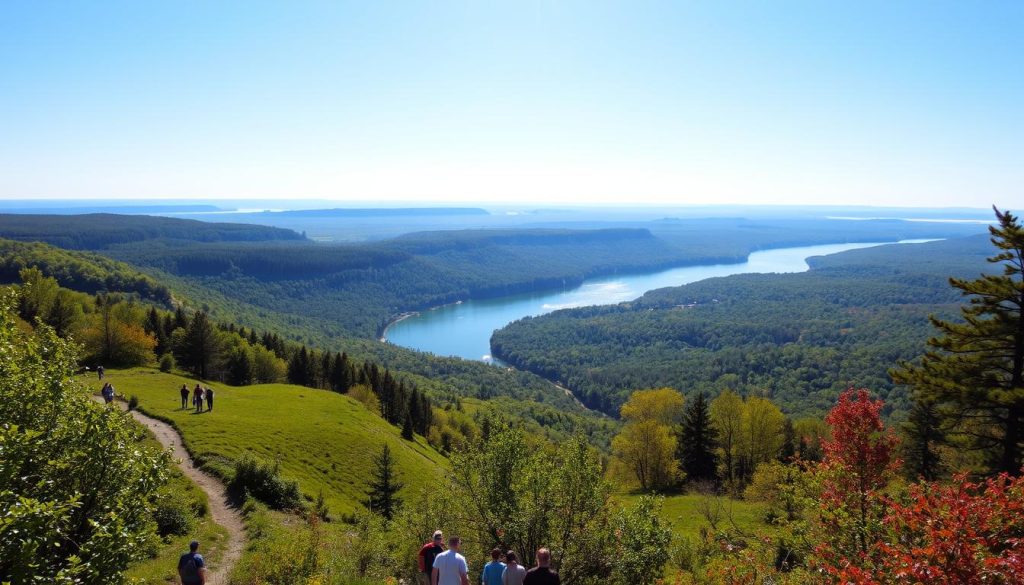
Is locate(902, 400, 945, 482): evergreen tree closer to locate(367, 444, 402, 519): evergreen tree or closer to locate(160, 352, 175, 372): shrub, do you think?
locate(367, 444, 402, 519): evergreen tree

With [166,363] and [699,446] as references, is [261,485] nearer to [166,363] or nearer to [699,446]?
[166,363]

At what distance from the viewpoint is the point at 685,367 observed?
140 metres

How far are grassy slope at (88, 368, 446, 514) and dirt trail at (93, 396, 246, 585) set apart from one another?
1.99ft

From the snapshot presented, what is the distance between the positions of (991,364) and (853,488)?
9.80 metres

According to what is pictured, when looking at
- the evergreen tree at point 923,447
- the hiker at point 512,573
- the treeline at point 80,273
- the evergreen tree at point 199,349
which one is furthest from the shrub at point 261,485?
the treeline at point 80,273

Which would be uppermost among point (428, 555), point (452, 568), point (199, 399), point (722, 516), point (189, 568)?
point (452, 568)

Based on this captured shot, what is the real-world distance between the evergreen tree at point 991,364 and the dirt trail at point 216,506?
1029 inches

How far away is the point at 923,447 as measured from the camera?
36.4 meters

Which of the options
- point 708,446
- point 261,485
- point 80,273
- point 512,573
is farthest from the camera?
point 80,273

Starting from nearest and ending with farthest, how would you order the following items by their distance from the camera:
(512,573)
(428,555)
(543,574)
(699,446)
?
(543,574)
(512,573)
(428,555)
(699,446)

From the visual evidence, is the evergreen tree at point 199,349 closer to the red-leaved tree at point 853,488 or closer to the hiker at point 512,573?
the hiker at point 512,573

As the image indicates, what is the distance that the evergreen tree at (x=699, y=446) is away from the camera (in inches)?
1934

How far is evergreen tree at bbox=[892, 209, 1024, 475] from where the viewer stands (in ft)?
61.9

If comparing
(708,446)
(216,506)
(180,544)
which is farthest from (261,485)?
(708,446)
